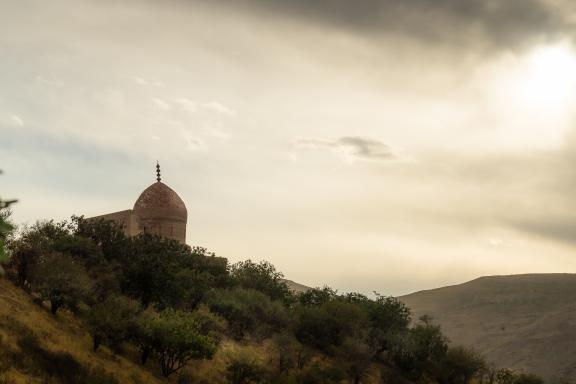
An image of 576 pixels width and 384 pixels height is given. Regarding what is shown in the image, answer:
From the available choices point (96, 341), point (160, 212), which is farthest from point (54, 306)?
point (160, 212)

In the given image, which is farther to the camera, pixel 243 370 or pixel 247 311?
pixel 247 311

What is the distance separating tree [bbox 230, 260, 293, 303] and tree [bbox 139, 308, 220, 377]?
1995 cm

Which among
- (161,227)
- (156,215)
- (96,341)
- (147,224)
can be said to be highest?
(156,215)

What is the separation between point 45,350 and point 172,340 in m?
6.28

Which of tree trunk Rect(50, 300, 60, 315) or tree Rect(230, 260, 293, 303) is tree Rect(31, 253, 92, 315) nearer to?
tree trunk Rect(50, 300, 60, 315)

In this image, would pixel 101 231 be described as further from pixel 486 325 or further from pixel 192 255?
pixel 486 325

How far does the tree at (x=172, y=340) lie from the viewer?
32.6 m

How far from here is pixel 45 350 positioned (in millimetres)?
28688

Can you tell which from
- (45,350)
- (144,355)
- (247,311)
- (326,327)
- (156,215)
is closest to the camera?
(45,350)

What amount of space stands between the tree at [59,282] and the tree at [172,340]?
4.16 meters

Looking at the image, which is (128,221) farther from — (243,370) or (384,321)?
(384,321)

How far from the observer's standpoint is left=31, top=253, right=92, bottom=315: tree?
111ft

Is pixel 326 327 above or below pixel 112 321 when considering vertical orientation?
above

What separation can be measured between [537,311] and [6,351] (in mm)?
107042
